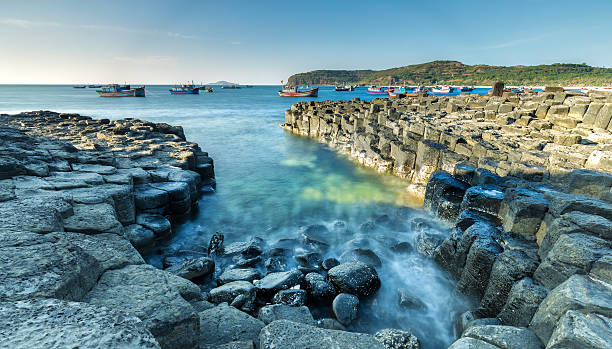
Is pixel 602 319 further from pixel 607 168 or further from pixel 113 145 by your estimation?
pixel 113 145

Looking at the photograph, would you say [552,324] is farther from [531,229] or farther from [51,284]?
[51,284]

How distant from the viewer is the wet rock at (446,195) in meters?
7.28

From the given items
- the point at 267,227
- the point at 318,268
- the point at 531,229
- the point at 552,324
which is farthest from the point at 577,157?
the point at 267,227

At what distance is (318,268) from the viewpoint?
6297 millimetres

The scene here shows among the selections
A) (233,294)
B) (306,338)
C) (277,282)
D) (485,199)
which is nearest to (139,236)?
(233,294)

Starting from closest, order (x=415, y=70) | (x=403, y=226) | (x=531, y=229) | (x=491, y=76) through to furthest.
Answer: (x=531, y=229) < (x=403, y=226) < (x=491, y=76) < (x=415, y=70)

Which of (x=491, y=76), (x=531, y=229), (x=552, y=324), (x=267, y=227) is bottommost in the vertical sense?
(x=267, y=227)

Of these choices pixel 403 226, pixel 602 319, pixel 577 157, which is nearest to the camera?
pixel 602 319

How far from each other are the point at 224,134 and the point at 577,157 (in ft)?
78.0

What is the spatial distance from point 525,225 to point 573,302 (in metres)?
2.26

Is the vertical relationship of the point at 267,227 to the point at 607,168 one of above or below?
below

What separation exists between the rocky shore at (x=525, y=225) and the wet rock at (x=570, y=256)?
1 cm

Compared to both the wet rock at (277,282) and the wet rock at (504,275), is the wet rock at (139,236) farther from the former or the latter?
the wet rock at (504,275)

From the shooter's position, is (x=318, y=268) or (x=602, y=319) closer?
(x=602, y=319)
